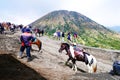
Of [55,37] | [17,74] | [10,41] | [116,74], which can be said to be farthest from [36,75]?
[55,37]

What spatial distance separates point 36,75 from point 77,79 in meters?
2.41

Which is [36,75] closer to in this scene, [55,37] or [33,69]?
[33,69]

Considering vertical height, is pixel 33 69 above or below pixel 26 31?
below

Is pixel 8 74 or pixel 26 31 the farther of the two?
pixel 26 31

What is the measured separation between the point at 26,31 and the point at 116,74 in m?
7.02

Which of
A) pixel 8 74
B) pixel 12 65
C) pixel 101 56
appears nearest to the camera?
pixel 8 74

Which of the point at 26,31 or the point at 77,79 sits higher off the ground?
the point at 26,31

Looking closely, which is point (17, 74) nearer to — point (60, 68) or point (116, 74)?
point (60, 68)

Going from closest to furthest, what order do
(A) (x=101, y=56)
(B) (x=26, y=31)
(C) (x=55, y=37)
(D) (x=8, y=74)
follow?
(D) (x=8, y=74)
(B) (x=26, y=31)
(A) (x=101, y=56)
(C) (x=55, y=37)

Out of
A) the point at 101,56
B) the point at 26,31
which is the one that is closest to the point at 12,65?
the point at 26,31

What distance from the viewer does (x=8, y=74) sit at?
1653 centimetres

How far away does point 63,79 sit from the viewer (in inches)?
680

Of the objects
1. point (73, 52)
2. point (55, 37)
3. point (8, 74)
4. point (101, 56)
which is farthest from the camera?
point (55, 37)

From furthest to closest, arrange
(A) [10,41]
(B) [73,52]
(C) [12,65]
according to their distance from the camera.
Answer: (A) [10,41] → (B) [73,52] → (C) [12,65]
